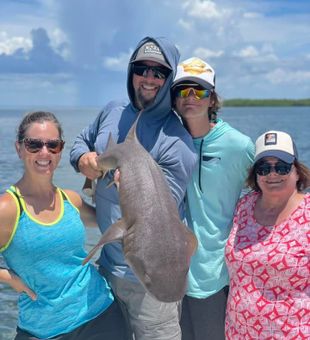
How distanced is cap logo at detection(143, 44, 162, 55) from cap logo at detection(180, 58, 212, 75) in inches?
14.4

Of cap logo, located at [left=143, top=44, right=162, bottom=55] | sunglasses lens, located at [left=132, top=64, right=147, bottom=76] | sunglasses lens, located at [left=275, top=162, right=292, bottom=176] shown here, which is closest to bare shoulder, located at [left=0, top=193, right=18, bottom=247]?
sunglasses lens, located at [left=132, top=64, right=147, bottom=76]

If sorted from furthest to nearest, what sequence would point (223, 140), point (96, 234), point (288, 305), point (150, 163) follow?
point (96, 234) < point (223, 140) < point (288, 305) < point (150, 163)

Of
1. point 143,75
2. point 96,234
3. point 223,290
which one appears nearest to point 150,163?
point 143,75

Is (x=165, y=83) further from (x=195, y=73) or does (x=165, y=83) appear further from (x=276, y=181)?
(x=276, y=181)

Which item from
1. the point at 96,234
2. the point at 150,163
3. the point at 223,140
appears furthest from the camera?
the point at 96,234

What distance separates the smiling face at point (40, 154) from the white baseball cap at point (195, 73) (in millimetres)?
1102

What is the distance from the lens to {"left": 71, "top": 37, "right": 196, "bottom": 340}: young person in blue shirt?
404 centimetres

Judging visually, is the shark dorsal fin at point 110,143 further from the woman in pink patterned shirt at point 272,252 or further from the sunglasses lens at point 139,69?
the woman in pink patterned shirt at point 272,252

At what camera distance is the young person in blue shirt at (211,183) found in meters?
4.46

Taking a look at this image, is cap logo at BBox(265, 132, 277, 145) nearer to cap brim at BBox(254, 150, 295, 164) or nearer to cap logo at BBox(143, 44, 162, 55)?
cap brim at BBox(254, 150, 295, 164)

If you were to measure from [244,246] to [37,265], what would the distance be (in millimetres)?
1487

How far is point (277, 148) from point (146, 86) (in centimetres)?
111

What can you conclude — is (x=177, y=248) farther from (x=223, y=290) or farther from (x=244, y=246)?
(x=223, y=290)

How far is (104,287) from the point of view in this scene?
4.10 m
